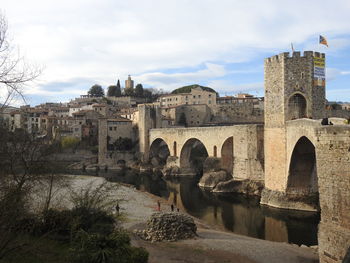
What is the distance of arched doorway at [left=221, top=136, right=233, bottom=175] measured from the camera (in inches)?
1410

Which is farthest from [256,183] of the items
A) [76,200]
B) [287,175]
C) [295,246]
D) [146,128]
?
[146,128]

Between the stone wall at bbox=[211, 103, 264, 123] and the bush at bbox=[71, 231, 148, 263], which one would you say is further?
the stone wall at bbox=[211, 103, 264, 123]

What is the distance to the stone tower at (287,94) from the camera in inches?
→ 905

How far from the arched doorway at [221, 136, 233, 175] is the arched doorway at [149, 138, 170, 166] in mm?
17272

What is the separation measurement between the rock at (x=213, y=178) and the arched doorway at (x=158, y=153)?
58.9 ft

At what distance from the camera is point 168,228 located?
16.7 meters

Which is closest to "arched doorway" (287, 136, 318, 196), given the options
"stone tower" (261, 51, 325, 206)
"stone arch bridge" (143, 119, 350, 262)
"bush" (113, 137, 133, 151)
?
"stone arch bridge" (143, 119, 350, 262)

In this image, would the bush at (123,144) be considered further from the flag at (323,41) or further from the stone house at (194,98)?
the flag at (323,41)

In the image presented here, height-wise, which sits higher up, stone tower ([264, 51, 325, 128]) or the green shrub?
stone tower ([264, 51, 325, 128])

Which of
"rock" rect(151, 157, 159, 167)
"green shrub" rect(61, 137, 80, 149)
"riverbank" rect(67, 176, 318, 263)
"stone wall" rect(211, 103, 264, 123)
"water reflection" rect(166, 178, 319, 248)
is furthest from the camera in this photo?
"stone wall" rect(211, 103, 264, 123)

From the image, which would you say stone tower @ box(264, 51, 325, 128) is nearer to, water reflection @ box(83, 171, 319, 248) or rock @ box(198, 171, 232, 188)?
water reflection @ box(83, 171, 319, 248)

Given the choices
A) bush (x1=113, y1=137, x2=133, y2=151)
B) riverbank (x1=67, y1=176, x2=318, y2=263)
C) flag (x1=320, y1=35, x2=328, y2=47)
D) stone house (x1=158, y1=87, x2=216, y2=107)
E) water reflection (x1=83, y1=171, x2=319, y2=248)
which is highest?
stone house (x1=158, y1=87, x2=216, y2=107)

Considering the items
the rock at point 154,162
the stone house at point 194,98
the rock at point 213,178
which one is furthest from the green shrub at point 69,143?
the rock at point 213,178

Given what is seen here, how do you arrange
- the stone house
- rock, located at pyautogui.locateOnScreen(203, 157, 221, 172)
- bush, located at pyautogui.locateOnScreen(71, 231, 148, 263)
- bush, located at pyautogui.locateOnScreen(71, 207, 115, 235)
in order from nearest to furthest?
bush, located at pyautogui.locateOnScreen(71, 231, 148, 263)
bush, located at pyautogui.locateOnScreen(71, 207, 115, 235)
rock, located at pyautogui.locateOnScreen(203, 157, 221, 172)
the stone house
